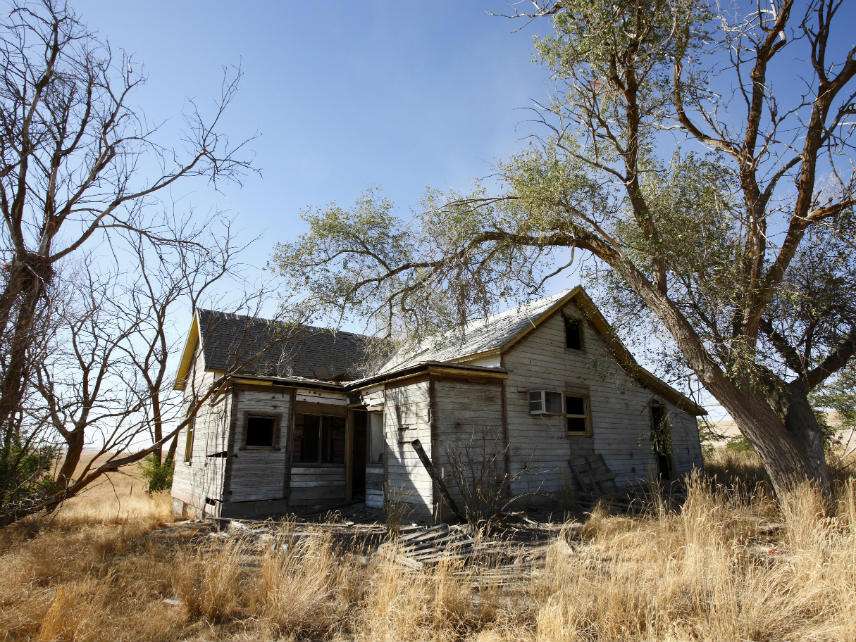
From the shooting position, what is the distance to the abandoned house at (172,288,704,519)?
12.2 m

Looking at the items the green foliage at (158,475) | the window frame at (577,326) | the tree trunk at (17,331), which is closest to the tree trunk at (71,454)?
the tree trunk at (17,331)

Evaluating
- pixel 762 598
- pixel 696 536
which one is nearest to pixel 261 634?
pixel 762 598

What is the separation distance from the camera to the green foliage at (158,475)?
20.0 m

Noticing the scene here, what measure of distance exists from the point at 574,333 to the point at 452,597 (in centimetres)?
1212

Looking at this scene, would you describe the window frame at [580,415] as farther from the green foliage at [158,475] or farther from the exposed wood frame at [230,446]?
the green foliage at [158,475]

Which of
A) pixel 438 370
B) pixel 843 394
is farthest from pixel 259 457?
pixel 843 394

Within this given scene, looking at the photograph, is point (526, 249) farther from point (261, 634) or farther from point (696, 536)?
point (261, 634)

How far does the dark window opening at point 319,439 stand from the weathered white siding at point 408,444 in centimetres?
269

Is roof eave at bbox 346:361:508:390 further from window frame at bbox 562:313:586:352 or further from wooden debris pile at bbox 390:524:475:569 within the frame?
window frame at bbox 562:313:586:352

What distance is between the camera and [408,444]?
1255cm

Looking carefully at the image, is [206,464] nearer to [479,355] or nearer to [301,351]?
[301,351]

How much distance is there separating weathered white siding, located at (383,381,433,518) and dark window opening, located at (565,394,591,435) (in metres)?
5.03

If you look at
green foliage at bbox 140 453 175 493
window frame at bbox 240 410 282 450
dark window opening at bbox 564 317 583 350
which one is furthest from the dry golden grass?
green foliage at bbox 140 453 175 493

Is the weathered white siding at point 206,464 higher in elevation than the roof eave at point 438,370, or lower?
lower
